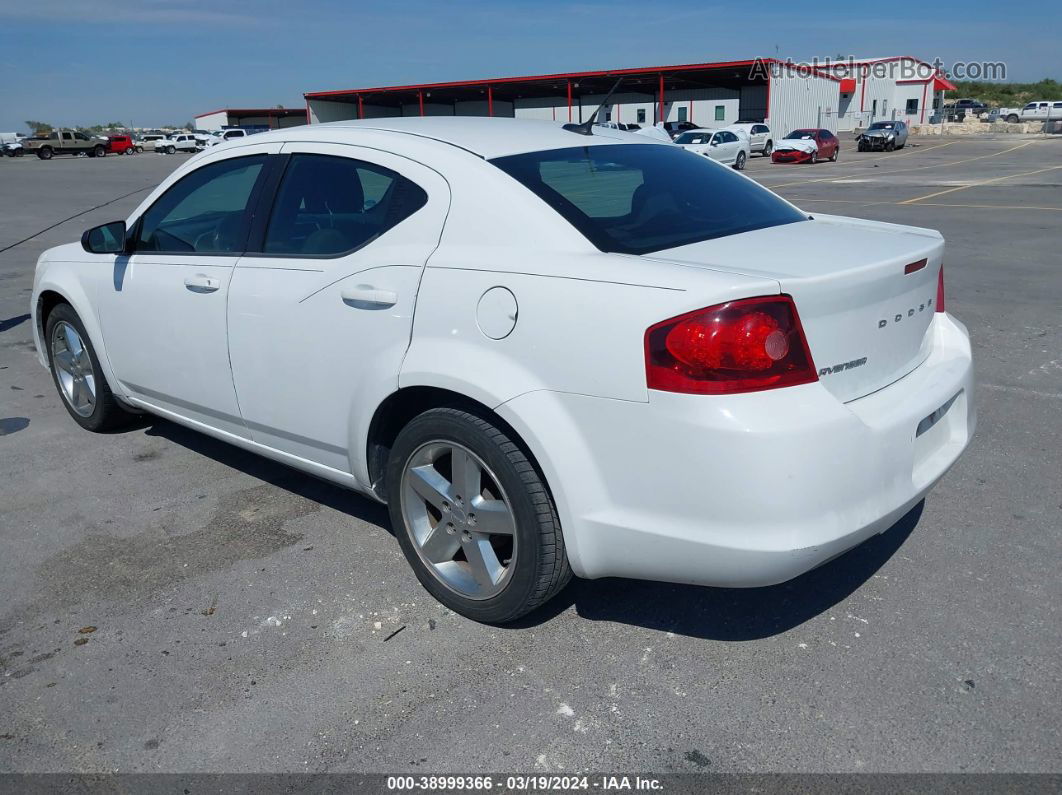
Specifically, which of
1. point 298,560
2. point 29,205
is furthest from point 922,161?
point 298,560

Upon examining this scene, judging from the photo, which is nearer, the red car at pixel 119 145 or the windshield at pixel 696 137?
the windshield at pixel 696 137

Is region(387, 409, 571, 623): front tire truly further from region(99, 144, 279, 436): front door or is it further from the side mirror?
the side mirror

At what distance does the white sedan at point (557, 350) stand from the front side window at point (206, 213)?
1.1 inches

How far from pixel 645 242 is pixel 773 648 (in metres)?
1.42

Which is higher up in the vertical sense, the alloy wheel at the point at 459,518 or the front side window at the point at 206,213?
the front side window at the point at 206,213

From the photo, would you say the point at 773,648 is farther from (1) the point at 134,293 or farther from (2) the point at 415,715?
(1) the point at 134,293

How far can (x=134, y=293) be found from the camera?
14.1ft

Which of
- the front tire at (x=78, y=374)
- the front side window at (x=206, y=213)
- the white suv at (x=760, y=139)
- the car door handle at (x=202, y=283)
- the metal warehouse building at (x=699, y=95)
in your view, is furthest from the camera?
the metal warehouse building at (x=699, y=95)

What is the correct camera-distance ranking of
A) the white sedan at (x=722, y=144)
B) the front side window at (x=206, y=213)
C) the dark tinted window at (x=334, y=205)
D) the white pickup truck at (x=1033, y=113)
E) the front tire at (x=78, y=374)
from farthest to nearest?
the white pickup truck at (x=1033, y=113)
the white sedan at (x=722, y=144)
the front tire at (x=78, y=374)
the front side window at (x=206, y=213)
the dark tinted window at (x=334, y=205)

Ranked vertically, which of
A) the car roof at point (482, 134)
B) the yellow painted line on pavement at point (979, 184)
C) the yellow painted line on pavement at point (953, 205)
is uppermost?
the car roof at point (482, 134)

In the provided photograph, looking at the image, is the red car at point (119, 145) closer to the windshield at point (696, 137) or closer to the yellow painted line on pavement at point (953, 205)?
the windshield at point (696, 137)

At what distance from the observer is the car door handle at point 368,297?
3109 millimetres

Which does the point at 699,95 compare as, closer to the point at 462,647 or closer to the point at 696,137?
the point at 696,137

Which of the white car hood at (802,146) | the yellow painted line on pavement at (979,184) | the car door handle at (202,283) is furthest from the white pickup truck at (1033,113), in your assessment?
the car door handle at (202,283)
